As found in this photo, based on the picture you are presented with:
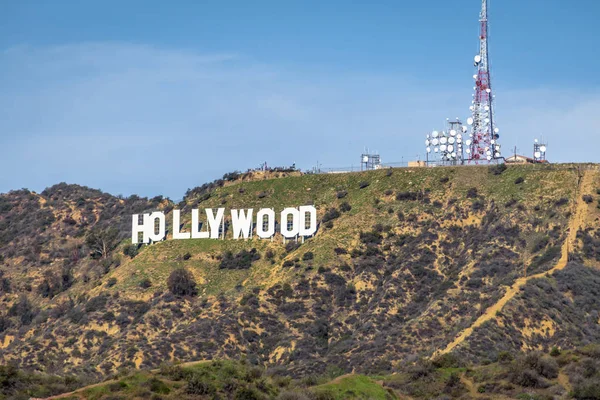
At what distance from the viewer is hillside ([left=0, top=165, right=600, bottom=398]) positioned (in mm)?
97688

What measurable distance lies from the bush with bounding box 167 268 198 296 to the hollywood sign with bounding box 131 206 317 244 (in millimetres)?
8240

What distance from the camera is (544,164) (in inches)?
4860

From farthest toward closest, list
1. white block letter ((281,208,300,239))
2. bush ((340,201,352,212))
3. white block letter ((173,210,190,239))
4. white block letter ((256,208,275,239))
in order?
white block letter ((173,210,190,239)), bush ((340,201,352,212)), white block letter ((256,208,275,239)), white block letter ((281,208,300,239))

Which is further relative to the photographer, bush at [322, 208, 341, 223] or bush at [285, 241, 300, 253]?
bush at [322, 208, 341, 223]

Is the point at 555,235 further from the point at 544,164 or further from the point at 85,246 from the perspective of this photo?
the point at 85,246

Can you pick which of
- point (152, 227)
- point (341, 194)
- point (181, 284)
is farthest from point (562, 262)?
point (152, 227)

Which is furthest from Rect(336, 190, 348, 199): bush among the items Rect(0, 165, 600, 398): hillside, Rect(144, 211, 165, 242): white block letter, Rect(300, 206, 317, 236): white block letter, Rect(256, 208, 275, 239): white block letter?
Rect(144, 211, 165, 242): white block letter

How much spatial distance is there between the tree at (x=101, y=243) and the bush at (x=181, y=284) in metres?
22.2

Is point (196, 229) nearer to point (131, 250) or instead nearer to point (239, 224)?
point (239, 224)

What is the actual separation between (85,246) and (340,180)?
106 ft

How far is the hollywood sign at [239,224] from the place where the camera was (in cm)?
12138

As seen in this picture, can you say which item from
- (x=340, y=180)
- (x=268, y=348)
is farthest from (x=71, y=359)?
(x=340, y=180)

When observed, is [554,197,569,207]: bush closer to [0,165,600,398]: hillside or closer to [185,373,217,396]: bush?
[0,165,600,398]: hillside

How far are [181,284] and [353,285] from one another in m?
16.3
